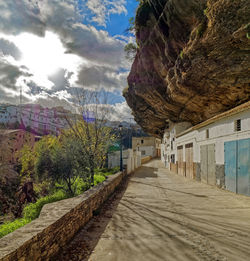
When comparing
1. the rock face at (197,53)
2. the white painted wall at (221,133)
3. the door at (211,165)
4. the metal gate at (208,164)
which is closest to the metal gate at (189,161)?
the white painted wall at (221,133)

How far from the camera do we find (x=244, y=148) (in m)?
7.84

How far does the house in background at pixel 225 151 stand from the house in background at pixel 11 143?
20573 millimetres

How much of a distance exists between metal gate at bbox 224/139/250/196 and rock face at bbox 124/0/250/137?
4.31 m

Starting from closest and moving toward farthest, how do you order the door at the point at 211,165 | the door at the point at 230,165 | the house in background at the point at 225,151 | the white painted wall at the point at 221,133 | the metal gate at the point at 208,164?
1. the house in background at the point at 225,151
2. the white painted wall at the point at 221,133
3. the door at the point at 230,165
4. the door at the point at 211,165
5. the metal gate at the point at 208,164

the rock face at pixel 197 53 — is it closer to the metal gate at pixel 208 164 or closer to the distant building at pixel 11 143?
the metal gate at pixel 208 164

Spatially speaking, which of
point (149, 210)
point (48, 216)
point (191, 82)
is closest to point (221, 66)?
point (191, 82)

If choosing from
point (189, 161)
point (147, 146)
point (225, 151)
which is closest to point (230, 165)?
point (225, 151)

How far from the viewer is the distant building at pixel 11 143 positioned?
22283mm

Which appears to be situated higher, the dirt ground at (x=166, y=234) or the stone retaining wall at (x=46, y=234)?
the stone retaining wall at (x=46, y=234)

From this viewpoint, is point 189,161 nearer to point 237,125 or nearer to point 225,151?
point 225,151

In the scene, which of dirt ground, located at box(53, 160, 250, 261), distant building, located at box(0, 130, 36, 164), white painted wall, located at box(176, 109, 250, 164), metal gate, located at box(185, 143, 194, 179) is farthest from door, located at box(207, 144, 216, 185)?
distant building, located at box(0, 130, 36, 164)

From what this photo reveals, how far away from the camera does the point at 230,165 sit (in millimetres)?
8742

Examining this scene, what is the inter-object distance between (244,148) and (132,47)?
22.6 m

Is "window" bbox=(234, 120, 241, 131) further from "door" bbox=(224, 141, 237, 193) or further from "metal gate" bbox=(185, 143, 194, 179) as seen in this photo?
"metal gate" bbox=(185, 143, 194, 179)
